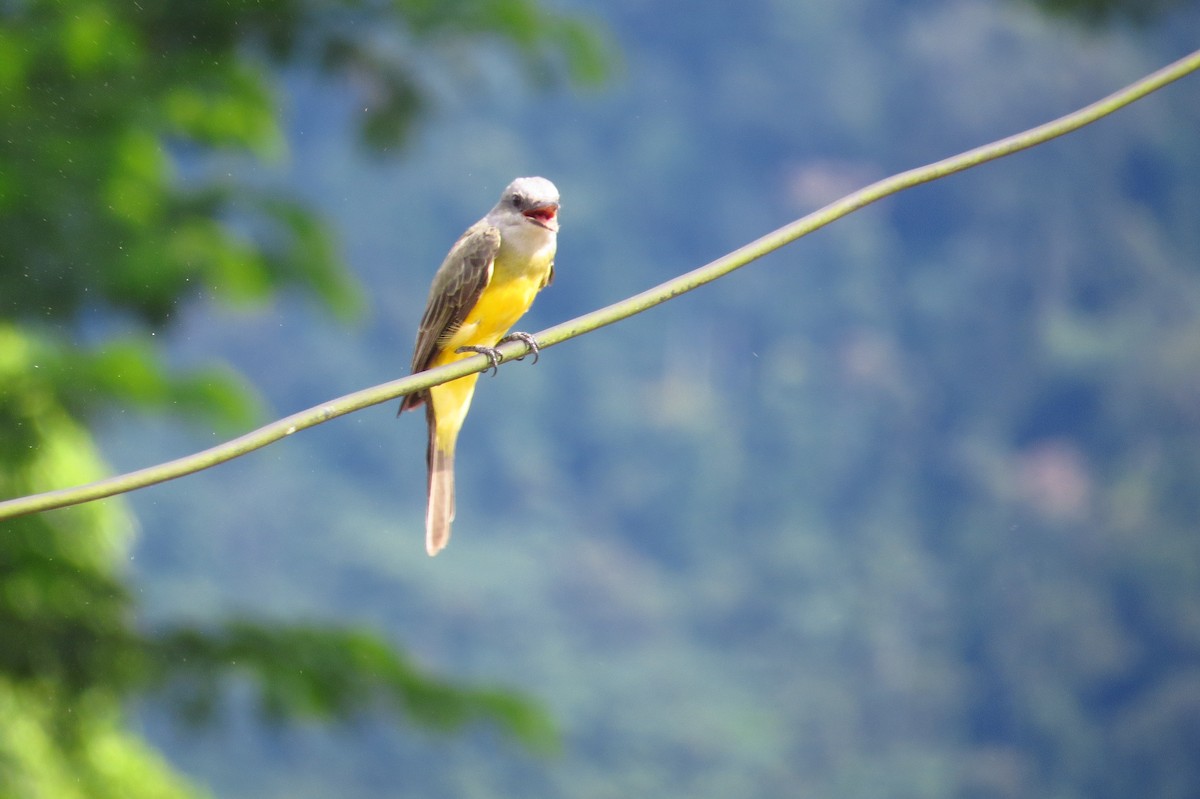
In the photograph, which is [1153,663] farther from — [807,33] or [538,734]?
[538,734]

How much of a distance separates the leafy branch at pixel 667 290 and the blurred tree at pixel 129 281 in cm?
244

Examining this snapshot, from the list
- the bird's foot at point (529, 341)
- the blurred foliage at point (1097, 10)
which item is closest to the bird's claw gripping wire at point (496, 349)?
the bird's foot at point (529, 341)

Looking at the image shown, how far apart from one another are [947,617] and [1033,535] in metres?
1.79

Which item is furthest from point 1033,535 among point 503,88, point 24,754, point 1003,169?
point 24,754

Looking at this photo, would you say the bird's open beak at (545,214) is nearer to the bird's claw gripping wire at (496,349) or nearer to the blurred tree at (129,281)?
the bird's claw gripping wire at (496,349)

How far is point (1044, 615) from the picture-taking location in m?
22.6

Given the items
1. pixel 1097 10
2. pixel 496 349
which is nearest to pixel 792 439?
pixel 1097 10

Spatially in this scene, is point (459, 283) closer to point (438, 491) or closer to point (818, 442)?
point (438, 491)

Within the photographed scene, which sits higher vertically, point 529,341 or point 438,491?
point 438,491

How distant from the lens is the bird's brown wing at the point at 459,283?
7.96 feet

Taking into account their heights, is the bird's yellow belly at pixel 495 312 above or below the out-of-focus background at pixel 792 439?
below

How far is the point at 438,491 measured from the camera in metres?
2.53

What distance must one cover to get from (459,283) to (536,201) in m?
0.22

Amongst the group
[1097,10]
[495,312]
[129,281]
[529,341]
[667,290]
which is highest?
[1097,10]
